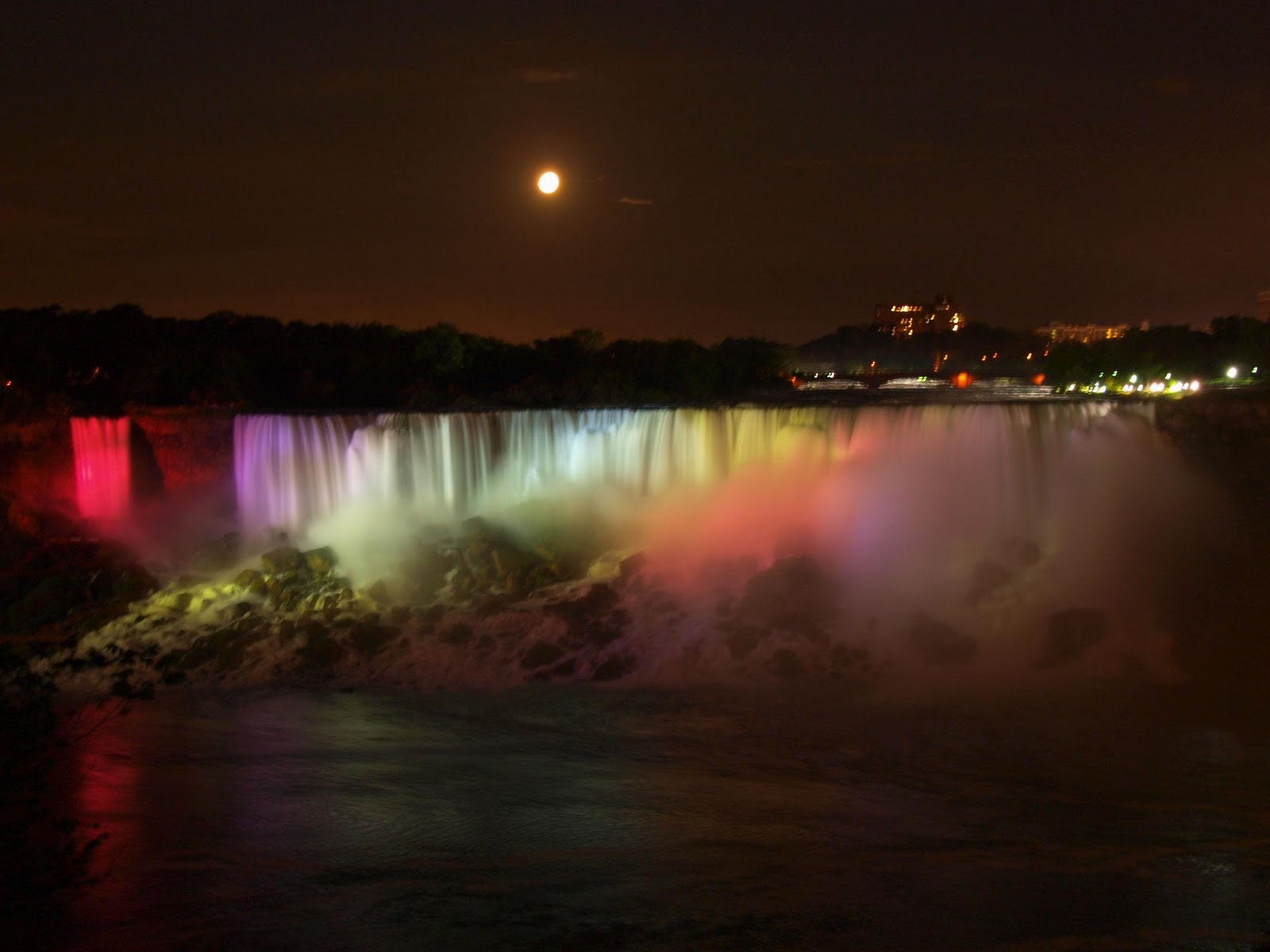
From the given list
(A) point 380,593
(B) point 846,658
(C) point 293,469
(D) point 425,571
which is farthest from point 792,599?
(C) point 293,469

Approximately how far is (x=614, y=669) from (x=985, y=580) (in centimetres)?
676

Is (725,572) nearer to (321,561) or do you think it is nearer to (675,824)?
(321,561)

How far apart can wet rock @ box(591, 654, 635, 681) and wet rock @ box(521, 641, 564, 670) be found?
2.52ft

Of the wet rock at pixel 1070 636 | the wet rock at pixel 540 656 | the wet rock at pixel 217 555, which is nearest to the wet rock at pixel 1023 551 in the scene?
the wet rock at pixel 1070 636

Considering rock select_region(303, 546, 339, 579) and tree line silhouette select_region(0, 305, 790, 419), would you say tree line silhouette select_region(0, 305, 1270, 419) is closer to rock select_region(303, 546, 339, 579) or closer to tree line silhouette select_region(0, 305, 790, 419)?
tree line silhouette select_region(0, 305, 790, 419)

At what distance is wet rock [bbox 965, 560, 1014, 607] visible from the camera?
68.2 feet

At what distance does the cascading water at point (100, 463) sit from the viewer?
27.2 metres

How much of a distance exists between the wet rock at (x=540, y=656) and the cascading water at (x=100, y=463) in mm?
12548

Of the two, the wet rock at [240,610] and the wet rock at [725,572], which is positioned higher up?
the wet rock at [725,572]

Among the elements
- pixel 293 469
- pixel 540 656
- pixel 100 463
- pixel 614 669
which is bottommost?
pixel 614 669

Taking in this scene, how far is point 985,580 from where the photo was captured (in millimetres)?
21016

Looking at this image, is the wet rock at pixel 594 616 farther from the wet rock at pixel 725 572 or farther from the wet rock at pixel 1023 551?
the wet rock at pixel 1023 551

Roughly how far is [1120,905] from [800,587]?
10.4 m

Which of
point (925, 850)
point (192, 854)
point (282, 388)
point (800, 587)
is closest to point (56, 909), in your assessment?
point (192, 854)
